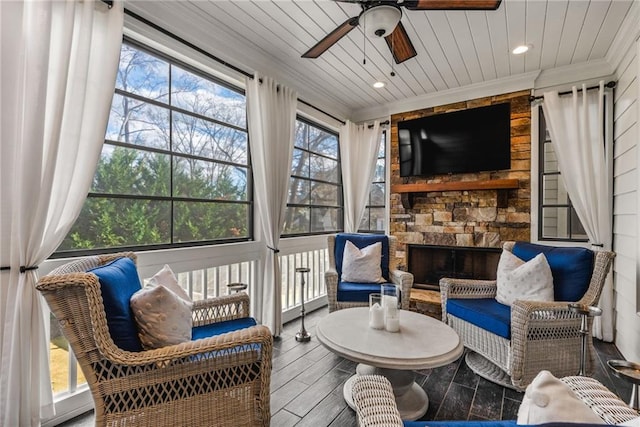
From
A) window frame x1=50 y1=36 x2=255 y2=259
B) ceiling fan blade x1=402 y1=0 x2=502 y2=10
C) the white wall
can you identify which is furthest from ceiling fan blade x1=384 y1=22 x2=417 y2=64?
the white wall

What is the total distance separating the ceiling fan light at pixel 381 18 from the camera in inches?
67.4

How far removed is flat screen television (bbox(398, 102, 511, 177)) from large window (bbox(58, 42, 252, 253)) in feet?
7.42

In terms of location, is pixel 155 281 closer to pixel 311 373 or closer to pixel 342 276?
pixel 311 373

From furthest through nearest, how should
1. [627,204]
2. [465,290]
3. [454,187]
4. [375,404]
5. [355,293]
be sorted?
[454,187], [355,293], [465,290], [627,204], [375,404]

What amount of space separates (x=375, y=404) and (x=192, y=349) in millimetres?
805

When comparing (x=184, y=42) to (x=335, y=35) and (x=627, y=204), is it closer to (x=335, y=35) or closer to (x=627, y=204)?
(x=335, y=35)

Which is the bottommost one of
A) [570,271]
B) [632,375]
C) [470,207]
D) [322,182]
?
[632,375]

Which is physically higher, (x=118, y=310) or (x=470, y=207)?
(x=470, y=207)

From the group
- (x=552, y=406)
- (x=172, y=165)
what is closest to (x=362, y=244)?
(x=172, y=165)

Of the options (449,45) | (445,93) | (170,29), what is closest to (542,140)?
(445,93)

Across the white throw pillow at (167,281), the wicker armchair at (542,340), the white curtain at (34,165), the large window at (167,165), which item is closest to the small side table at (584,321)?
the wicker armchair at (542,340)

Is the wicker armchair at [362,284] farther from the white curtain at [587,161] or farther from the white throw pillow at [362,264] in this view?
the white curtain at [587,161]

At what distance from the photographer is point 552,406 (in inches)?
27.1

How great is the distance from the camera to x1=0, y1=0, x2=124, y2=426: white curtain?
1.42m
